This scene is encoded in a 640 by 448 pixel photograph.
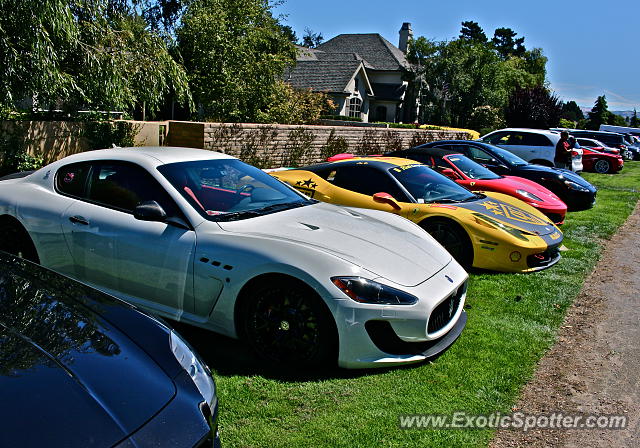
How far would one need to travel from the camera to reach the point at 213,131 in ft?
40.9

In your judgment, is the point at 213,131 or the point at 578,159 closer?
the point at 213,131

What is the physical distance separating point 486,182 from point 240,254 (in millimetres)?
6261

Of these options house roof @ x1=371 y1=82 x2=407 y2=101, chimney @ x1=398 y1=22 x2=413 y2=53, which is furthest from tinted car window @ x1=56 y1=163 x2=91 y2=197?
chimney @ x1=398 y1=22 x2=413 y2=53

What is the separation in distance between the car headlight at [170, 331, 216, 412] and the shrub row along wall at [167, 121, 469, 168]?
10.1 metres

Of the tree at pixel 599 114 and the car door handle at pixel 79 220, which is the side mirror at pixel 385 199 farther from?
the tree at pixel 599 114

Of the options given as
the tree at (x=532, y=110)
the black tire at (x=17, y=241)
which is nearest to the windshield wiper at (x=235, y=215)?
the black tire at (x=17, y=241)

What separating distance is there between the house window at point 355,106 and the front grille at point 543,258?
1397 inches

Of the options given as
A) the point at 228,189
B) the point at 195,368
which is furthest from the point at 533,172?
the point at 195,368

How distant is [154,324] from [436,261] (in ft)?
8.01

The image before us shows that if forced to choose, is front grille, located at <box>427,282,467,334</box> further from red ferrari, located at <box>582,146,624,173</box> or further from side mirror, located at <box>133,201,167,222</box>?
red ferrari, located at <box>582,146,624,173</box>

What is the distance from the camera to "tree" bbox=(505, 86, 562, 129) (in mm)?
33312

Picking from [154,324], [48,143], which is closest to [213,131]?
[48,143]

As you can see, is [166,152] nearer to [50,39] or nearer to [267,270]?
[267,270]

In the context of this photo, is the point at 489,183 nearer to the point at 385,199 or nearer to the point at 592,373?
the point at 385,199
